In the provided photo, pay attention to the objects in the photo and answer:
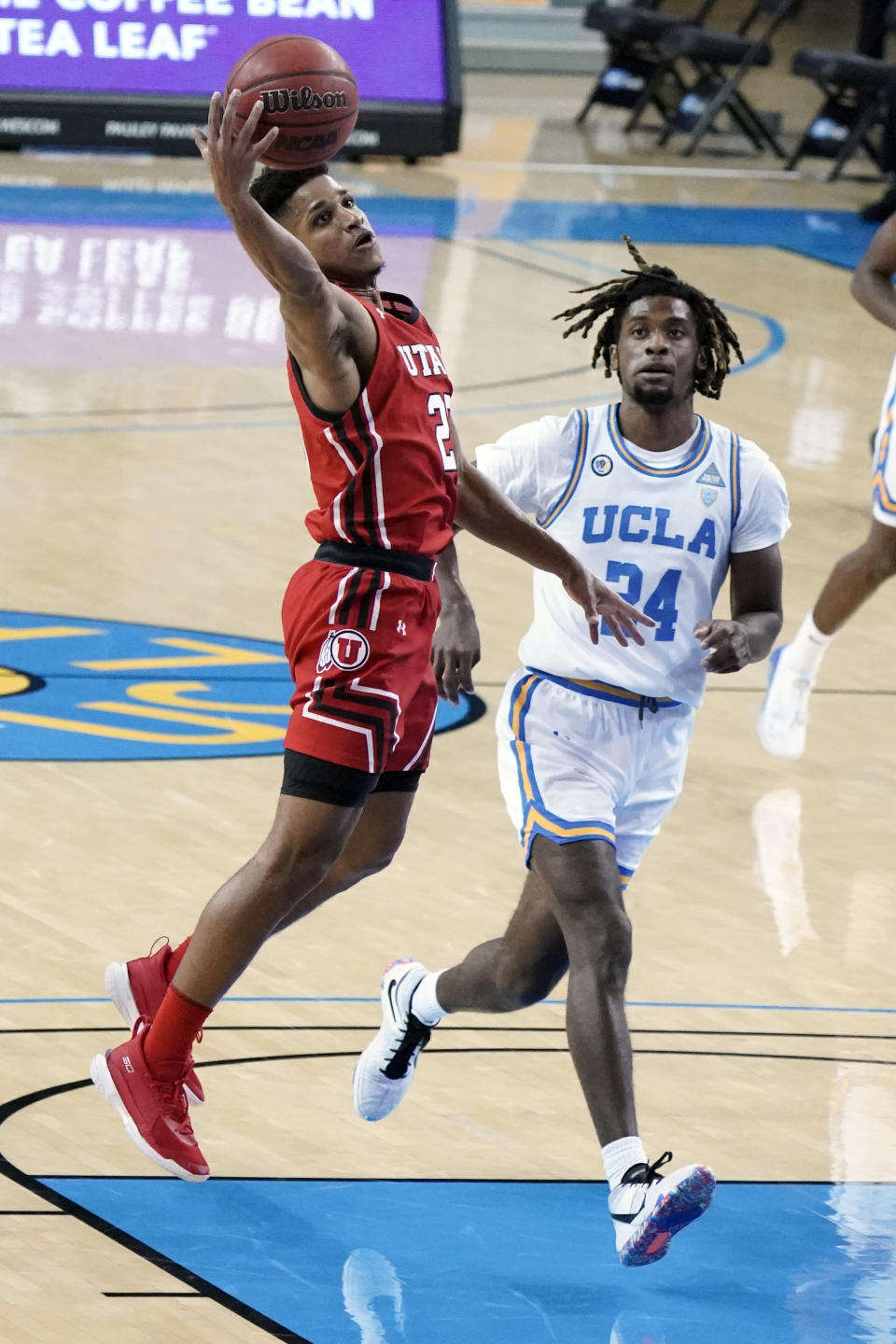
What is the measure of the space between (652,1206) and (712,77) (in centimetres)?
1864

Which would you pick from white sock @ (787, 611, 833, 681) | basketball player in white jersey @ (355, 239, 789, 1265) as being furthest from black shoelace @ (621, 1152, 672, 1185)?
white sock @ (787, 611, 833, 681)

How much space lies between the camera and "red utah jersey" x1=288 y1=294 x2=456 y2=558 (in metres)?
4.07

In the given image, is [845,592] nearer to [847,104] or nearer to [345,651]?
[345,651]

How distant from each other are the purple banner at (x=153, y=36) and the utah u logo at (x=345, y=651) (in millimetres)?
12865

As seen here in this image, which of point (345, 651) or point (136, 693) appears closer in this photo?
point (345, 651)

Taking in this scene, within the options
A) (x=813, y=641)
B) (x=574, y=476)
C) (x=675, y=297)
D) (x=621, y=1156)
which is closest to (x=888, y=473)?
(x=813, y=641)

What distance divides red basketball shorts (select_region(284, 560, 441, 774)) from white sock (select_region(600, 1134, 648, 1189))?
76cm

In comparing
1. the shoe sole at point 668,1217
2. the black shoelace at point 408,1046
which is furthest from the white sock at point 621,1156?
the black shoelace at point 408,1046

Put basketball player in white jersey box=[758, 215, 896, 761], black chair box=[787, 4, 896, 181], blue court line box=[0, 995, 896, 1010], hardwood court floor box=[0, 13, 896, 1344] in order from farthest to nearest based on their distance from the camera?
1. black chair box=[787, 4, 896, 181]
2. basketball player in white jersey box=[758, 215, 896, 761]
3. blue court line box=[0, 995, 896, 1010]
4. hardwood court floor box=[0, 13, 896, 1344]

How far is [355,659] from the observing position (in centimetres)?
407

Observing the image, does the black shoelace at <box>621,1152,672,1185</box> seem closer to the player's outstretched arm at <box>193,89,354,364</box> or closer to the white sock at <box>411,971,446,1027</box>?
the white sock at <box>411,971,446,1027</box>

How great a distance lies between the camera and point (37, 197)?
15383 millimetres

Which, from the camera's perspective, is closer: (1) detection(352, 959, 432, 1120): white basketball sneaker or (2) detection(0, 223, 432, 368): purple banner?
(1) detection(352, 959, 432, 1120): white basketball sneaker

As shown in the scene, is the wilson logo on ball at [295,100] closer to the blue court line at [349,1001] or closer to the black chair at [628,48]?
the blue court line at [349,1001]
